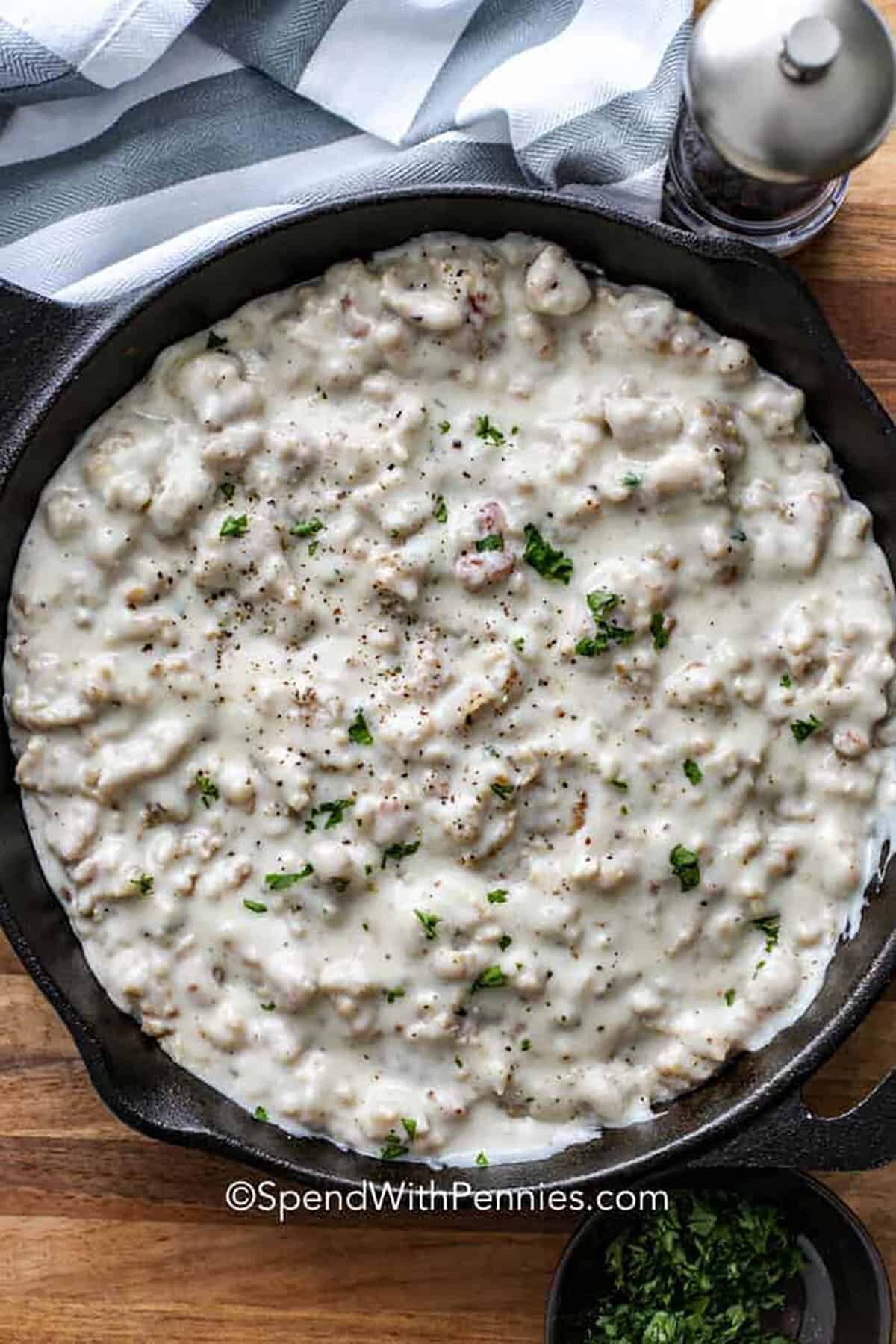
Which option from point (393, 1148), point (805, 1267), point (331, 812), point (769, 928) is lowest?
point (805, 1267)

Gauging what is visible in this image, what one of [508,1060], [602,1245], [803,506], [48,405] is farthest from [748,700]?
[48,405]

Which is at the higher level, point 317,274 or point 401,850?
point 317,274

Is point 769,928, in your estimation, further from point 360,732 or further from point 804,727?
point 360,732

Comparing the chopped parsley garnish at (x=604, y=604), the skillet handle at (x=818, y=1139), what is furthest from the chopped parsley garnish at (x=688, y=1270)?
the chopped parsley garnish at (x=604, y=604)

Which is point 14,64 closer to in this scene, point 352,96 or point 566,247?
point 352,96

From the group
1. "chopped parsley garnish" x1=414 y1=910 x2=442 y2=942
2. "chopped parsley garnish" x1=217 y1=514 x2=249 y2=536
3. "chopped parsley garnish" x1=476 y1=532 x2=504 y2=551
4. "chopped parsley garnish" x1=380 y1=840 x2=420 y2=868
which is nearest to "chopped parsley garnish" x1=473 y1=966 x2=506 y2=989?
"chopped parsley garnish" x1=414 y1=910 x2=442 y2=942

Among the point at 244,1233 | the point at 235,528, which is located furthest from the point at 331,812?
the point at 244,1233
